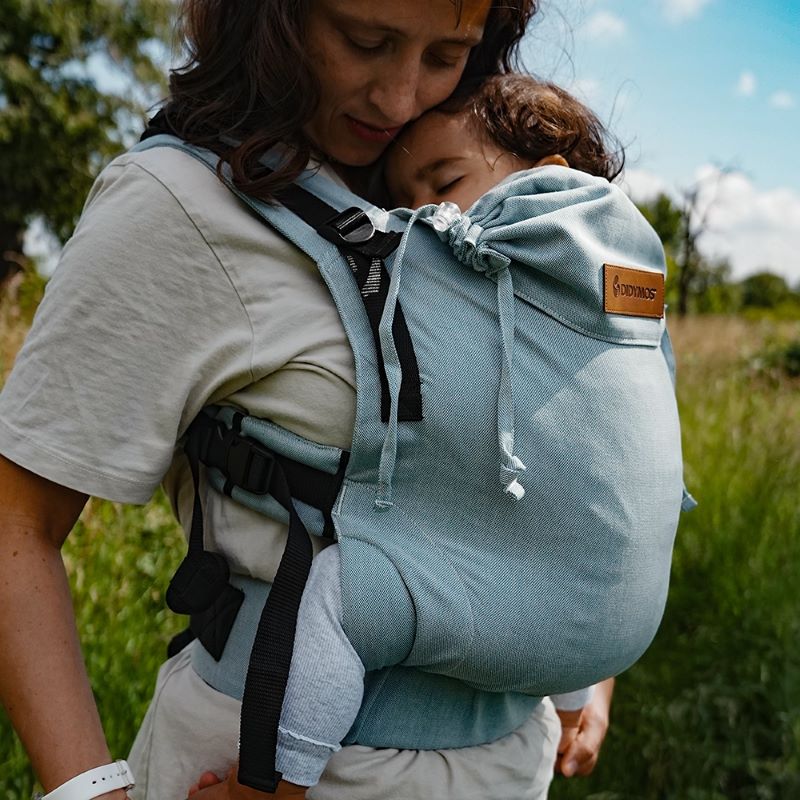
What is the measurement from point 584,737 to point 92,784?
1100 mm

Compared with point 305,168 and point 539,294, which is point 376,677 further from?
point 305,168

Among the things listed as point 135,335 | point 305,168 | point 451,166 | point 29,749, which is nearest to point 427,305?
point 305,168

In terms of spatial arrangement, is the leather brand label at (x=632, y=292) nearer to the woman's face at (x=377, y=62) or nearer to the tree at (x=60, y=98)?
the woman's face at (x=377, y=62)

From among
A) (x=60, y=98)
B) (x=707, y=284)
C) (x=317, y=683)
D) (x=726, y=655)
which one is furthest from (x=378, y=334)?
(x=707, y=284)

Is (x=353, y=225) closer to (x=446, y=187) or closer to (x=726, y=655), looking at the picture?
(x=446, y=187)

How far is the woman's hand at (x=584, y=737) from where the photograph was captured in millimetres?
2002

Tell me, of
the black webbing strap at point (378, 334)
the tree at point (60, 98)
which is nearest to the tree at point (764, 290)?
the tree at point (60, 98)

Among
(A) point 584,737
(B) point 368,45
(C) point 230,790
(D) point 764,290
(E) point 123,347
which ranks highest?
(B) point 368,45

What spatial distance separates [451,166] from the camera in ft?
6.07

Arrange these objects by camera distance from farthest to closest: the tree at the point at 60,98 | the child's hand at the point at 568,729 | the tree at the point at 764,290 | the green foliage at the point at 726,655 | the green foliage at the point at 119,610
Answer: the tree at the point at 764,290 < the tree at the point at 60,98 < the green foliage at the point at 726,655 < the green foliage at the point at 119,610 < the child's hand at the point at 568,729

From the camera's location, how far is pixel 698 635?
3.90m

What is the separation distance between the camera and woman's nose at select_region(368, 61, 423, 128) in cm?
165

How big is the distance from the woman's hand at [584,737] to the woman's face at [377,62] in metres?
1.26

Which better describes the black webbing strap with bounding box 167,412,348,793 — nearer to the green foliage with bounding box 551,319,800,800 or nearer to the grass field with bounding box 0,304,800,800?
the grass field with bounding box 0,304,800,800
